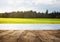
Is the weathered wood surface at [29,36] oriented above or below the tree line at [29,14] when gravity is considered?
below

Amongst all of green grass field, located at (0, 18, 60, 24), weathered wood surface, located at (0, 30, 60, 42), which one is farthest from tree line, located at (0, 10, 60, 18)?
weathered wood surface, located at (0, 30, 60, 42)

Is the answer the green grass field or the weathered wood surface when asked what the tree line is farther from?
the weathered wood surface

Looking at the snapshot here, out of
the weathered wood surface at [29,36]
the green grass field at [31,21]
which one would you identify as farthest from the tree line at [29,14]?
the weathered wood surface at [29,36]

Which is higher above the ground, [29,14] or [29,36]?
[29,14]

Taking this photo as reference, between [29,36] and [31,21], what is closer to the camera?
[29,36]

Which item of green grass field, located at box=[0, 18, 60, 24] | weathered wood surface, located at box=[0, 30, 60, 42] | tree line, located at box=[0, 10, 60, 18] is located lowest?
weathered wood surface, located at box=[0, 30, 60, 42]

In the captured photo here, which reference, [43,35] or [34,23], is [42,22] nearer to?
[34,23]

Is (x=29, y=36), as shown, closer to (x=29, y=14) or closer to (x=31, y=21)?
(x=31, y=21)

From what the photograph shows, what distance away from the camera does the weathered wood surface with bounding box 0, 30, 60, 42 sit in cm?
169

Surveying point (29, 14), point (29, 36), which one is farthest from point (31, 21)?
point (29, 36)

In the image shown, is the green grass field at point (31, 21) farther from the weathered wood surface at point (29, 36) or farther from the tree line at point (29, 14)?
the weathered wood surface at point (29, 36)

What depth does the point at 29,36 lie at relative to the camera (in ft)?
5.98

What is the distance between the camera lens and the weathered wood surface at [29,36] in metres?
1.69

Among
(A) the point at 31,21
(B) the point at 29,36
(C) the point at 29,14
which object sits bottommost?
(B) the point at 29,36
